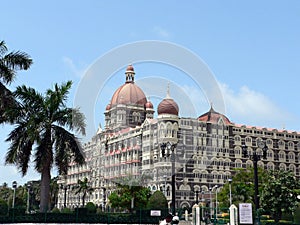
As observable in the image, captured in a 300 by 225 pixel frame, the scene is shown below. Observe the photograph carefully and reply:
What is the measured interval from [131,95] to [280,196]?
2404cm

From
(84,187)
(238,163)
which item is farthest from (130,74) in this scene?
(238,163)

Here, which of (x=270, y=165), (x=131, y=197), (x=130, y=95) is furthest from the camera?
(x=270, y=165)

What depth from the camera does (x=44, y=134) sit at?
23.4 meters

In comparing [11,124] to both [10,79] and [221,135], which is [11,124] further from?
[221,135]

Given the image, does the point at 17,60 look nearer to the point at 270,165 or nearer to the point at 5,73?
the point at 5,73

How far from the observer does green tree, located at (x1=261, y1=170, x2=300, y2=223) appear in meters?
37.2

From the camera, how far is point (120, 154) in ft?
197

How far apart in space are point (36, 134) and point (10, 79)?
3.37 meters

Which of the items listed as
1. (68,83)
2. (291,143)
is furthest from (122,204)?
(291,143)

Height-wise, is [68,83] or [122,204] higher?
[68,83]

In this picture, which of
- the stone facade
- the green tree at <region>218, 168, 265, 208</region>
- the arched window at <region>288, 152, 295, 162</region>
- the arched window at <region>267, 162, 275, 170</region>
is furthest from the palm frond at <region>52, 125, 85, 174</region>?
the arched window at <region>288, 152, 295, 162</region>

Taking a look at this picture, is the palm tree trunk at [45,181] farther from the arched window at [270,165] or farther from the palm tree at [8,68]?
the arched window at [270,165]

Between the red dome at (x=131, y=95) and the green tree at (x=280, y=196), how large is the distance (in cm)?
2052

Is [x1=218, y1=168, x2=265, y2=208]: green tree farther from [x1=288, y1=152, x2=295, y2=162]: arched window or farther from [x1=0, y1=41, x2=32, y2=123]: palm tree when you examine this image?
[x1=0, y1=41, x2=32, y2=123]: palm tree
